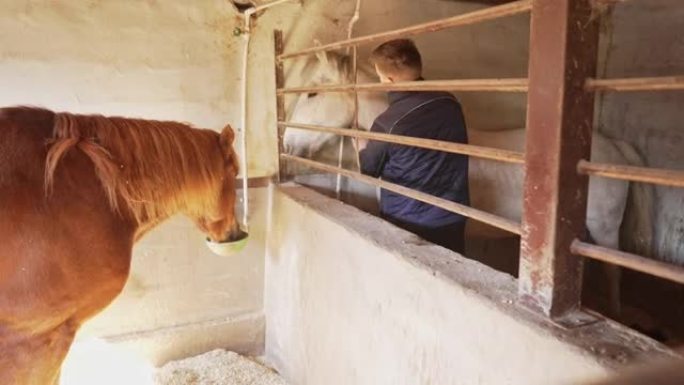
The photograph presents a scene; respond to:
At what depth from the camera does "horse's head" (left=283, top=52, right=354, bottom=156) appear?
8.34 ft

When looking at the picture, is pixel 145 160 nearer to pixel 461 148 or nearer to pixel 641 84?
pixel 461 148

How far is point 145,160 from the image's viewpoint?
170 cm

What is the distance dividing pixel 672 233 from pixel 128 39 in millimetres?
3051

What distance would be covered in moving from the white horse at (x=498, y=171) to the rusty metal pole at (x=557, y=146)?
157 cm

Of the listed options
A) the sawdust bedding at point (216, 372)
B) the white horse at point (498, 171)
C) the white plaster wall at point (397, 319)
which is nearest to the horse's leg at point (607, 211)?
the white horse at point (498, 171)

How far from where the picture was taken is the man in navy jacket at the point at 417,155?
1.94 m

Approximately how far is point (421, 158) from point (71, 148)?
3.96 feet

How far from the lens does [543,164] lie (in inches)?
40.4

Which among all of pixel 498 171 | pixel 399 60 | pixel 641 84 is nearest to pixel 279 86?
pixel 399 60

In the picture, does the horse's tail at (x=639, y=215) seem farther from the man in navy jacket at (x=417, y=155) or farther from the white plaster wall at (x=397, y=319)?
the white plaster wall at (x=397, y=319)

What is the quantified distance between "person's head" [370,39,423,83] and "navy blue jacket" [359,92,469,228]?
0.26ft

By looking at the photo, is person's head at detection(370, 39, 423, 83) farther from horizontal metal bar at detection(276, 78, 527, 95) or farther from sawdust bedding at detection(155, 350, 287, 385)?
sawdust bedding at detection(155, 350, 287, 385)

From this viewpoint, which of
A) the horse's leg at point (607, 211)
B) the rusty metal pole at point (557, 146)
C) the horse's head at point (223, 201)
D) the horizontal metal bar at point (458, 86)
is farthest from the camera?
the horse's leg at point (607, 211)

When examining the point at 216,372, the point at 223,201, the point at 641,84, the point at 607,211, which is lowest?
the point at 216,372
